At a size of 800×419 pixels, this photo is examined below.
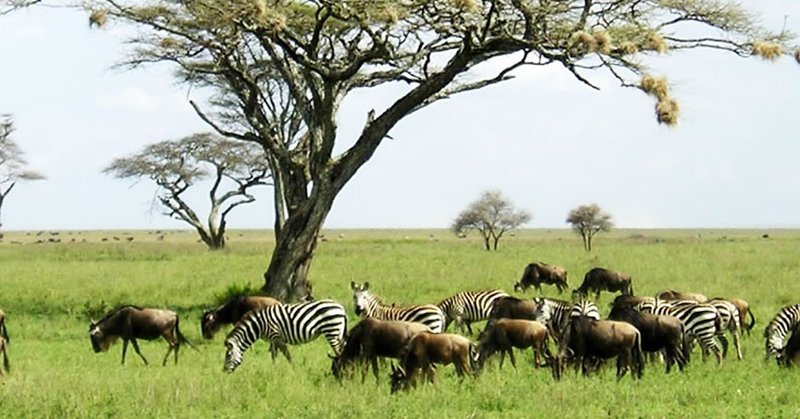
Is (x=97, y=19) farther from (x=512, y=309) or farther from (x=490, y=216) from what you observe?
(x=490, y=216)

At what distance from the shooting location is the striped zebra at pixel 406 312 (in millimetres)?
14555

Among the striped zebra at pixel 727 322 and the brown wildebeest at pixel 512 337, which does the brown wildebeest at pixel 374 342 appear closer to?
the brown wildebeest at pixel 512 337

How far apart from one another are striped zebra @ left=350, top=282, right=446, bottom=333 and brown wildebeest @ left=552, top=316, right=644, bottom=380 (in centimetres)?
192

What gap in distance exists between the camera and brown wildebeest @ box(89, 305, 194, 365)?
15.0m

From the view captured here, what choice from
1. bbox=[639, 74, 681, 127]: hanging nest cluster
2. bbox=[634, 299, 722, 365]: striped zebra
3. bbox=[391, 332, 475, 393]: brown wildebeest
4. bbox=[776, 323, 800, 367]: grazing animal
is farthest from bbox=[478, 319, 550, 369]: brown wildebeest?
bbox=[639, 74, 681, 127]: hanging nest cluster

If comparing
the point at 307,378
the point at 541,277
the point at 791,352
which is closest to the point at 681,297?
the point at 791,352

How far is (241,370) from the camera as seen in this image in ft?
42.7

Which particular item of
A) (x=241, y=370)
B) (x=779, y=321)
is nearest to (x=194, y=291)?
(x=241, y=370)

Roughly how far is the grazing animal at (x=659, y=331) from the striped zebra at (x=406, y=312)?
2.42m

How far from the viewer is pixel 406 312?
14891mm

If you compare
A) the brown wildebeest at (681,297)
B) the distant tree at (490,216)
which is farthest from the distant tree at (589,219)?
the brown wildebeest at (681,297)

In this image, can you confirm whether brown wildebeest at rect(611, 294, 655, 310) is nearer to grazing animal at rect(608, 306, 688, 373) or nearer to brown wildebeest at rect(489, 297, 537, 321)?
brown wildebeest at rect(489, 297, 537, 321)

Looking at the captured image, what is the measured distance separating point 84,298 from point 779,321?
14853 millimetres

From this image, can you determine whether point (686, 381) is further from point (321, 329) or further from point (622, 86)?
point (622, 86)
